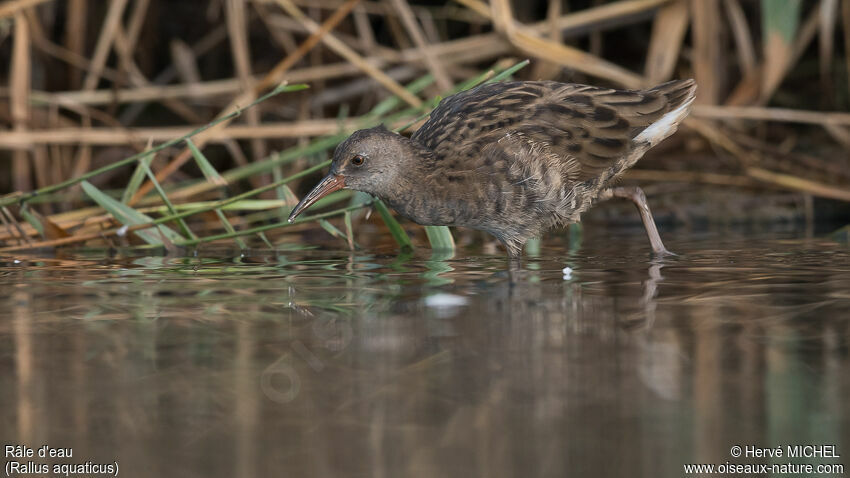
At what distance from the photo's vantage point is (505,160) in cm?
448

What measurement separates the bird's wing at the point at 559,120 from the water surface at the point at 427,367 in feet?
2.21

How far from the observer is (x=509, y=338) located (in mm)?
2838

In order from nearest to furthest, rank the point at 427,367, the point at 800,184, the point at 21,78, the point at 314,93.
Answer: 1. the point at 427,367
2. the point at 800,184
3. the point at 21,78
4. the point at 314,93

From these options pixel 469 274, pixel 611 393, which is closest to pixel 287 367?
pixel 611 393

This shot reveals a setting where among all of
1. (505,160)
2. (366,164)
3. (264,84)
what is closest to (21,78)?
(264,84)

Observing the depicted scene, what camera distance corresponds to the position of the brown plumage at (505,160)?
4.48 meters

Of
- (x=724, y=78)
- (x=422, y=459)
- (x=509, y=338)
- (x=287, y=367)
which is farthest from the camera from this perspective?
(x=724, y=78)

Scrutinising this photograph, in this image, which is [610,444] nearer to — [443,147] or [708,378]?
[708,378]

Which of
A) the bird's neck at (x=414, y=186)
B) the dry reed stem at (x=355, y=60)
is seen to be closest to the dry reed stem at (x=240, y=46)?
the dry reed stem at (x=355, y=60)

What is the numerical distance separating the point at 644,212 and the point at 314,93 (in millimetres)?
3755

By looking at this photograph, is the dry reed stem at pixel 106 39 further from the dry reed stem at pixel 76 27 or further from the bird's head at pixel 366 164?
the bird's head at pixel 366 164

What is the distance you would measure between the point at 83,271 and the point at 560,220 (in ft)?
6.15

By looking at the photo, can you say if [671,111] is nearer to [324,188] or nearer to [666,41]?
[324,188]

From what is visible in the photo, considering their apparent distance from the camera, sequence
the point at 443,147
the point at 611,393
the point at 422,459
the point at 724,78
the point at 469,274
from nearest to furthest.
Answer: the point at 422,459 < the point at 611,393 < the point at 469,274 < the point at 443,147 < the point at 724,78
